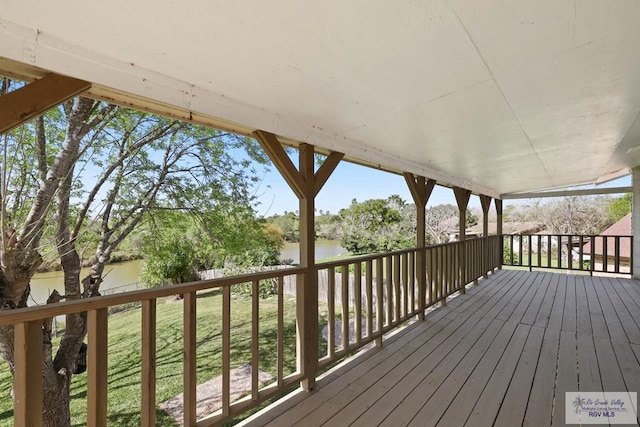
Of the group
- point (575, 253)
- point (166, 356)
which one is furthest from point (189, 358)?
point (575, 253)

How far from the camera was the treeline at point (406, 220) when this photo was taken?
45.4ft

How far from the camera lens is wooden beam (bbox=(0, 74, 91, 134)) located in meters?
1.04

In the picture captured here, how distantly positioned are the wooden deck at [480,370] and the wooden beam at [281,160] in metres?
1.60

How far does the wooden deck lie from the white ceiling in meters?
2.02

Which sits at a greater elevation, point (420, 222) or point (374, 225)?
point (420, 222)

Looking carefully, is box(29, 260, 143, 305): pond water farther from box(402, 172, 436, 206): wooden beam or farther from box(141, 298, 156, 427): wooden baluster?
box(402, 172, 436, 206): wooden beam

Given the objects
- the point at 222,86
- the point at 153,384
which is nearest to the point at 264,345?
the point at 153,384

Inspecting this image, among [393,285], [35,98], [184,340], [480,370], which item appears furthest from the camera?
[393,285]

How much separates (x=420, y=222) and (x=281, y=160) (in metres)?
2.56

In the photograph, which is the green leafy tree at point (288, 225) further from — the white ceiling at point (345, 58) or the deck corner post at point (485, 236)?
the white ceiling at point (345, 58)

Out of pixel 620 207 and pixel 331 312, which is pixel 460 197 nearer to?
pixel 331 312

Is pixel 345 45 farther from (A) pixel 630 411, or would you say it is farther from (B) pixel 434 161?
(A) pixel 630 411

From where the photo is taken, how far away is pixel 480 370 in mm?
2459

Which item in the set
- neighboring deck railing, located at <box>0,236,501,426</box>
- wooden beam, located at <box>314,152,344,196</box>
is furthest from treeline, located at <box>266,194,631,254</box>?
wooden beam, located at <box>314,152,344,196</box>
